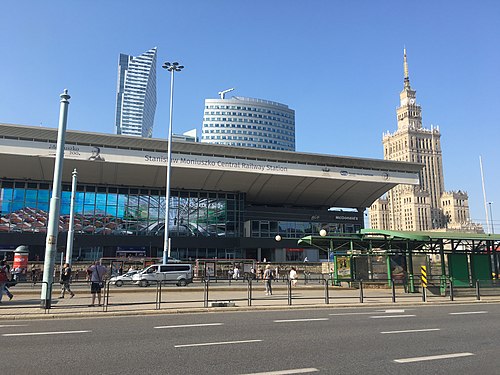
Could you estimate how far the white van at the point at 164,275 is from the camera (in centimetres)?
3092

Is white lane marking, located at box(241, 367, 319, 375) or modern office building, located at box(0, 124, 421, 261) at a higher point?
modern office building, located at box(0, 124, 421, 261)

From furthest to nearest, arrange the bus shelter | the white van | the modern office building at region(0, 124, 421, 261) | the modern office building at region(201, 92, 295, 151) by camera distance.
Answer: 1. the modern office building at region(201, 92, 295, 151)
2. the modern office building at region(0, 124, 421, 261)
3. the white van
4. the bus shelter

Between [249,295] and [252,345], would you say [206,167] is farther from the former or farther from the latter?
[252,345]

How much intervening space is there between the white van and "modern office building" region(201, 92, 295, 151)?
155492 mm

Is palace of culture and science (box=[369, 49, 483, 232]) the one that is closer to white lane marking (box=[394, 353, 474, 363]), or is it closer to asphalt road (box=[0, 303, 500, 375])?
asphalt road (box=[0, 303, 500, 375])

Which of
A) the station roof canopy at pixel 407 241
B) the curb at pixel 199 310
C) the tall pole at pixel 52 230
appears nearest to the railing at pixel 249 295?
the tall pole at pixel 52 230

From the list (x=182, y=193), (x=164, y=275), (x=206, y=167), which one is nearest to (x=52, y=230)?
(x=164, y=275)

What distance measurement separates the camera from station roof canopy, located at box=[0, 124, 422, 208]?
49750 millimetres

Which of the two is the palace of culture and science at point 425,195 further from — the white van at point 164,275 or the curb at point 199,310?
the curb at point 199,310

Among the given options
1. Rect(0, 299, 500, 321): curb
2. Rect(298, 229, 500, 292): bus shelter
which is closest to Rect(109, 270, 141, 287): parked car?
Rect(298, 229, 500, 292): bus shelter

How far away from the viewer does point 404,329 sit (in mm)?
11906

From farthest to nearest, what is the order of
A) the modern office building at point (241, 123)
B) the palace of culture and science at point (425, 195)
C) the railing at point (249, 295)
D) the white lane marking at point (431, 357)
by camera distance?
the modern office building at point (241, 123)
the palace of culture and science at point (425, 195)
the railing at point (249, 295)
the white lane marking at point (431, 357)

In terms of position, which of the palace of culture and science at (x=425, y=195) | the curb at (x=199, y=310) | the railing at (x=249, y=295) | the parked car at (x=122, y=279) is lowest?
the curb at (x=199, y=310)

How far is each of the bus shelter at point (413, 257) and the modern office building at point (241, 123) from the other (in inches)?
6266
